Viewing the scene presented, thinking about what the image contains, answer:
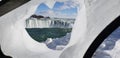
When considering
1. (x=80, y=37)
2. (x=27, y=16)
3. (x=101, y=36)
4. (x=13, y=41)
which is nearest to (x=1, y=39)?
(x=13, y=41)

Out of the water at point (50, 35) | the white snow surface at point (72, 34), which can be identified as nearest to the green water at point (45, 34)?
the water at point (50, 35)

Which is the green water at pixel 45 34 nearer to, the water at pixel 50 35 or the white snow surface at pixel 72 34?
the water at pixel 50 35

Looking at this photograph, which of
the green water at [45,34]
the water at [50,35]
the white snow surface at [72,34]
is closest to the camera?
the white snow surface at [72,34]

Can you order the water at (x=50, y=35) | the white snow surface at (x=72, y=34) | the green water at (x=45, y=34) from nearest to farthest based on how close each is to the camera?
the white snow surface at (x=72, y=34), the water at (x=50, y=35), the green water at (x=45, y=34)

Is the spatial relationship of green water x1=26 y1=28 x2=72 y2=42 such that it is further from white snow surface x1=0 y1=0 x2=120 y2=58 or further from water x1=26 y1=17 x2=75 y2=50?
white snow surface x1=0 y1=0 x2=120 y2=58

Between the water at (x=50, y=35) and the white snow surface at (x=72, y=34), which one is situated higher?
the white snow surface at (x=72, y=34)

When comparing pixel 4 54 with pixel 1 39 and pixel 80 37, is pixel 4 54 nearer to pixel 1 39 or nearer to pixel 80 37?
pixel 1 39

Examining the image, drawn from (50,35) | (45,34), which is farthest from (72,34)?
(45,34)

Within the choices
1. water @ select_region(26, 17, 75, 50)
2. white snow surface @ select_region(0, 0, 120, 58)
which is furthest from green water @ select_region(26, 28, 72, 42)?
white snow surface @ select_region(0, 0, 120, 58)

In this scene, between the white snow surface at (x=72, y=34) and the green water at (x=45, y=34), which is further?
the green water at (x=45, y=34)
